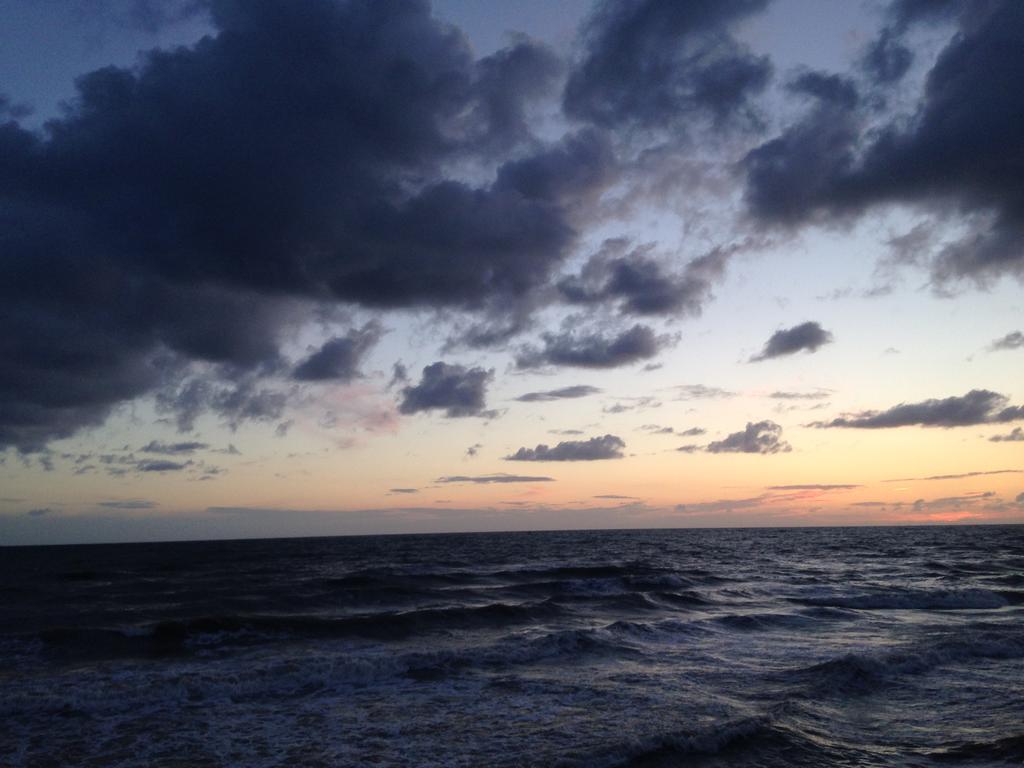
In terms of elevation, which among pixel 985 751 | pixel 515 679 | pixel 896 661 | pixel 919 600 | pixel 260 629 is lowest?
pixel 919 600

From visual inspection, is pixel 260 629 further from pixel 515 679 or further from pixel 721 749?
pixel 721 749

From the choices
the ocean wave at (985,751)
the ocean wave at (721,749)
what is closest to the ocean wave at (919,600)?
the ocean wave at (985,751)

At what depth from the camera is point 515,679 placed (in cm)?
1875

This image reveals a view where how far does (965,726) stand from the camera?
14.0m

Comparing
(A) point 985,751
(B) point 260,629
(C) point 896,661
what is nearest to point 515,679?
(A) point 985,751

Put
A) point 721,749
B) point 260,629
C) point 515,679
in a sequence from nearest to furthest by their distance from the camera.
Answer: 1. point 721,749
2. point 515,679
3. point 260,629

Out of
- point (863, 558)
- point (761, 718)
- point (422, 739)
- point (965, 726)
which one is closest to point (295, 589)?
point (422, 739)

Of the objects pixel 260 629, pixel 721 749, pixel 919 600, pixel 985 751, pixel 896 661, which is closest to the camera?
pixel 985 751

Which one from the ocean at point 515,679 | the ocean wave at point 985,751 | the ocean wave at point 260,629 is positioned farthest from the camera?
the ocean wave at point 260,629

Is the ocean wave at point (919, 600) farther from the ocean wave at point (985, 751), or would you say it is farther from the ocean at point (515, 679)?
the ocean wave at point (985, 751)

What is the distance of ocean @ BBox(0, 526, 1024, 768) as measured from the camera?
42.3 feet

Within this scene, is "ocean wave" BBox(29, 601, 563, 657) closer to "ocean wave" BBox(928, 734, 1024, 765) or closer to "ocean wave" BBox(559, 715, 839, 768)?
"ocean wave" BBox(559, 715, 839, 768)

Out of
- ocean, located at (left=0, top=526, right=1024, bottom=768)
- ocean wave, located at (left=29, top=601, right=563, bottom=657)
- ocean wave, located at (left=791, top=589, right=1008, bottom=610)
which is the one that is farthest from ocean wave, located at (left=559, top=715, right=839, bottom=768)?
ocean wave, located at (left=791, top=589, right=1008, bottom=610)

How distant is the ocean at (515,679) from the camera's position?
508 inches
